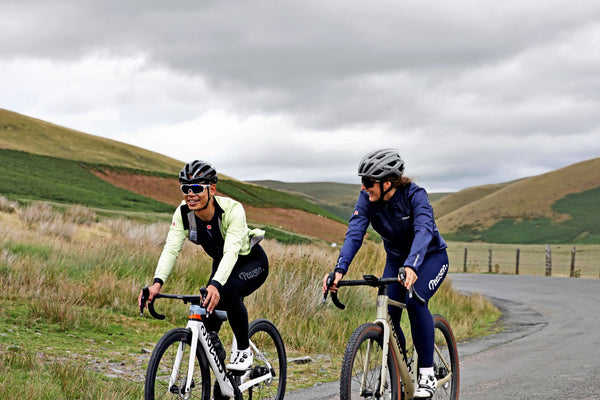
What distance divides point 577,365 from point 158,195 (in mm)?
55597

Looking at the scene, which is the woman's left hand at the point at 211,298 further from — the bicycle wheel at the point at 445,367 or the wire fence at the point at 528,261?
the wire fence at the point at 528,261

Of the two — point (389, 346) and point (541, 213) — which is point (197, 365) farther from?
point (541, 213)

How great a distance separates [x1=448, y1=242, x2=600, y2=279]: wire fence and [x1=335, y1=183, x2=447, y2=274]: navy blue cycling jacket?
33.5m

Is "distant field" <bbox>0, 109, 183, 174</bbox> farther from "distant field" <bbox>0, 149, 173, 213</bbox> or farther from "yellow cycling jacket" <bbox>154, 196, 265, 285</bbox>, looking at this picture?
"yellow cycling jacket" <bbox>154, 196, 265, 285</bbox>

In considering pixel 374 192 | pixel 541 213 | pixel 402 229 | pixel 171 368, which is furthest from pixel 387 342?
pixel 541 213

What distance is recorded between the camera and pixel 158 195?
61.7 m

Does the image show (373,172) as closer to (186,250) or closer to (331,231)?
(186,250)

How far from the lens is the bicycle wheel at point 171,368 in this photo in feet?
14.1

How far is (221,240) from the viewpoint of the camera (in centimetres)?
523

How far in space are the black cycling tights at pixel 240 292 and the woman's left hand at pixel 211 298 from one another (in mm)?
527

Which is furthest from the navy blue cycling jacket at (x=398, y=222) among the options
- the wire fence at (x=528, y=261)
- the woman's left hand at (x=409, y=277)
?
the wire fence at (x=528, y=261)

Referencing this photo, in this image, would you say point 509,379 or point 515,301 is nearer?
point 509,379

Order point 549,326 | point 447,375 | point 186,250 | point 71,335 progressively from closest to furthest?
point 447,375, point 71,335, point 549,326, point 186,250

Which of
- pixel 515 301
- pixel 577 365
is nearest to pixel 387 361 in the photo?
pixel 577 365
